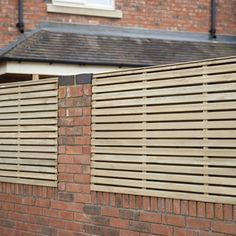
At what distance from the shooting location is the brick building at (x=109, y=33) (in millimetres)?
11297

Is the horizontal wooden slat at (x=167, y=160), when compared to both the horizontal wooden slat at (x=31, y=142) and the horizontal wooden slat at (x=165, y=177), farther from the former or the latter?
the horizontal wooden slat at (x=31, y=142)

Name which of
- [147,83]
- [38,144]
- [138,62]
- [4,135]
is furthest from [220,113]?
[138,62]

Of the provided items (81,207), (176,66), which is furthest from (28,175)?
(176,66)

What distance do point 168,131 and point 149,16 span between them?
838cm

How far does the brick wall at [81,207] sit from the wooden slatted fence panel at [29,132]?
113 mm

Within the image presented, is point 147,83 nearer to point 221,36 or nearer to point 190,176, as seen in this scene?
point 190,176

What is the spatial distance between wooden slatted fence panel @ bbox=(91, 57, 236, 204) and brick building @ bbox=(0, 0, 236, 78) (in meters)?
5.16

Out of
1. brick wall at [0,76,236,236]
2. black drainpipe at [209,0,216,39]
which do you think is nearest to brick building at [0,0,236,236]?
brick wall at [0,76,236,236]

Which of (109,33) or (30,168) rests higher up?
(109,33)

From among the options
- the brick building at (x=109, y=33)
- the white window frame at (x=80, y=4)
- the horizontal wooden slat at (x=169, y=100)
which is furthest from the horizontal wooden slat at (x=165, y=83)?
the white window frame at (x=80, y=4)

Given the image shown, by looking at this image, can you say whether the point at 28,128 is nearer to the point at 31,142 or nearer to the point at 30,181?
the point at 31,142

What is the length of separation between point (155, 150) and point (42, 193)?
183 centimetres

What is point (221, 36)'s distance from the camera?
1393 cm

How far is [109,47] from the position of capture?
482 inches
